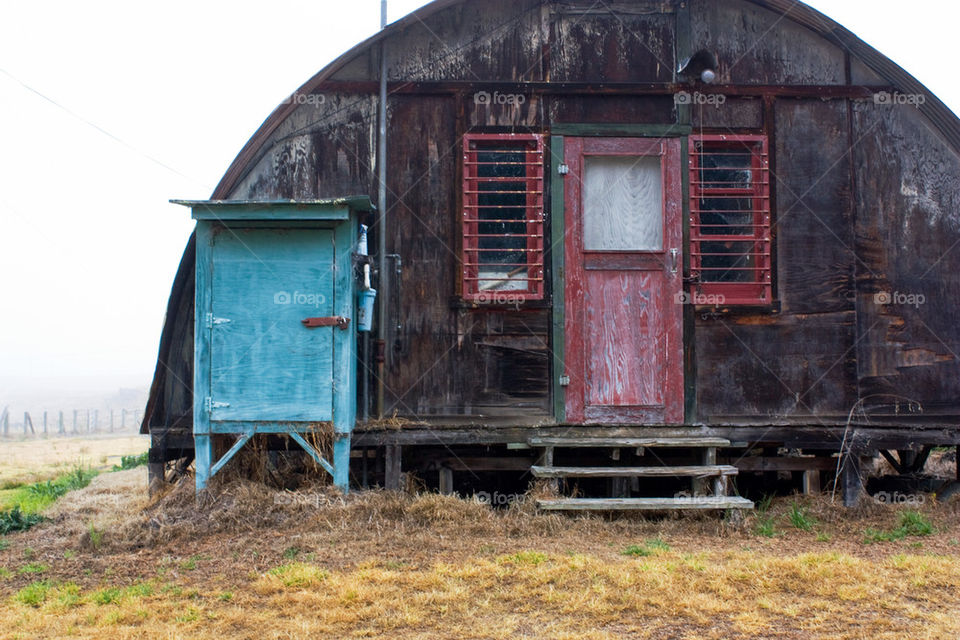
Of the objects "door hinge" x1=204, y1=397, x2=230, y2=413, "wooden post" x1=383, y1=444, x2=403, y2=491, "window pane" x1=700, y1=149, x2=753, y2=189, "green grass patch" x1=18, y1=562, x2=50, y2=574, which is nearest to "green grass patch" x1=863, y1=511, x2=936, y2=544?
"window pane" x1=700, y1=149, x2=753, y2=189

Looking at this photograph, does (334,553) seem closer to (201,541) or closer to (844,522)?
(201,541)

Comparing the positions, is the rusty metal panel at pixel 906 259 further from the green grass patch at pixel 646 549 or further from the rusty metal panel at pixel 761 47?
the green grass patch at pixel 646 549

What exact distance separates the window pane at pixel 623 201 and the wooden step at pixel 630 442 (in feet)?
5.72

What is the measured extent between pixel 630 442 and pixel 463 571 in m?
2.28

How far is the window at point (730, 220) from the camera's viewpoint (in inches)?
272

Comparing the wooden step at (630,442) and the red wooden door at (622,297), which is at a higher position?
the red wooden door at (622,297)

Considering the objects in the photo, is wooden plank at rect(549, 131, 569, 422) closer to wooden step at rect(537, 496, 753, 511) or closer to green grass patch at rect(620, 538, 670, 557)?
wooden step at rect(537, 496, 753, 511)

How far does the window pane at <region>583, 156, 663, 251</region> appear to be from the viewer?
22.9 feet

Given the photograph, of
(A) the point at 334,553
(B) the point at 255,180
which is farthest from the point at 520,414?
(B) the point at 255,180

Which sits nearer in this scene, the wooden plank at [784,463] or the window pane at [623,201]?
the wooden plank at [784,463]

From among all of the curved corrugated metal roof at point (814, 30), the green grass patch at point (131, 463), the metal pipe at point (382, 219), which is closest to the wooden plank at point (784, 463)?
the curved corrugated metal roof at point (814, 30)

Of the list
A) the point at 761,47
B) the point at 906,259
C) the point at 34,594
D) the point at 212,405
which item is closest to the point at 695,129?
the point at 761,47

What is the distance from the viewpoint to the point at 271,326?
20.0ft

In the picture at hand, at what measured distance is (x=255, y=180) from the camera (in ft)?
22.5
